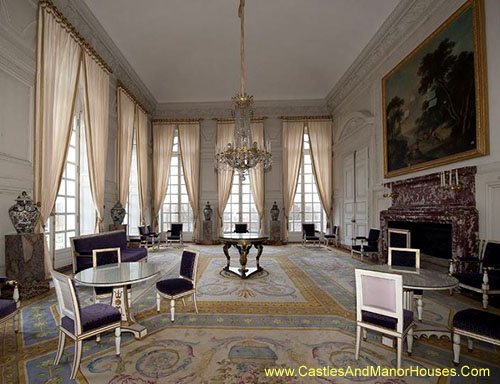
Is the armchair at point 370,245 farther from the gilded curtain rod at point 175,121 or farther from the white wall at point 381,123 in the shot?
the gilded curtain rod at point 175,121

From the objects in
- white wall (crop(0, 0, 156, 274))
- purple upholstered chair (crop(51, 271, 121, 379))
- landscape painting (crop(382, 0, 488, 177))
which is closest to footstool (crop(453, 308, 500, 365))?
landscape painting (crop(382, 0, 488, 177))

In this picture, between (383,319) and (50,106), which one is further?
(50,106)

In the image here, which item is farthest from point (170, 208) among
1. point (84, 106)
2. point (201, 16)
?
point (201, 16)

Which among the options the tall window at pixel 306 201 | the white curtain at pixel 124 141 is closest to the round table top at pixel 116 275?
the white curtain at pixel 124 141

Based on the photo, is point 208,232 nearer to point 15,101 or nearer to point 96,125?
point 96,125

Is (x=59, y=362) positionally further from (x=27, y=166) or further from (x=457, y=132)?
(x=457, y=132)

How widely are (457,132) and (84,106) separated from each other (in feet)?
21.7

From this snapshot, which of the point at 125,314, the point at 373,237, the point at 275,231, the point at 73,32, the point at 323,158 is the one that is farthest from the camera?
the point at 323,158

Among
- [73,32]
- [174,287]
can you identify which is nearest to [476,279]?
[174,287]

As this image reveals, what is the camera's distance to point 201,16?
17.7 feet

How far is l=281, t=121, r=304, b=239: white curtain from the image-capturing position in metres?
9.59

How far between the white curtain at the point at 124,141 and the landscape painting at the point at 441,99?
6371 millimetres

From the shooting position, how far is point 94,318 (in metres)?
2.25

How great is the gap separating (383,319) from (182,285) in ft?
7.18
